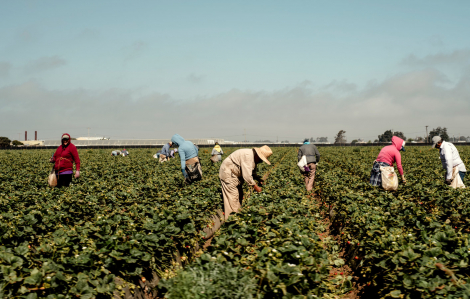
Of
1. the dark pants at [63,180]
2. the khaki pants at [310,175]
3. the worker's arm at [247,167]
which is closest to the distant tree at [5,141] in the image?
the dark pants at [63,180]

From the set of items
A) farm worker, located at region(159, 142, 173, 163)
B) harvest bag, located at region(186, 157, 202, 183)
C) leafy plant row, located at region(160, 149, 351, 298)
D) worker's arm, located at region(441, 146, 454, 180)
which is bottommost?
leafy plant row, located at region(160, 149, 351, 298)

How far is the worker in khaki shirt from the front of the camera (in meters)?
6.82

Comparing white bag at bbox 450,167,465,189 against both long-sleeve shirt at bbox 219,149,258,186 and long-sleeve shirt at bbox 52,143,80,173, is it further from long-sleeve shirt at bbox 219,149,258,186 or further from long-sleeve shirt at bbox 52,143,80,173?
long-sleeve shirt at bbox 52,143,80,173

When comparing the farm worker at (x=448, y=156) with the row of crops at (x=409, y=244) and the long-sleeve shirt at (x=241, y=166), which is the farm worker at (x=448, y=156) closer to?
the row of crops at (x=409, y=244)

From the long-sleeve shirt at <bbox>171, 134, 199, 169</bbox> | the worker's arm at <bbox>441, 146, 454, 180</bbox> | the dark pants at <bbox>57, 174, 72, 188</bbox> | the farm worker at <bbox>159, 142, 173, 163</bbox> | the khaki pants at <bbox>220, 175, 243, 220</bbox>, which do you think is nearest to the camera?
the khaki pants at <bbox>220, 175, 243, 220</bbox>

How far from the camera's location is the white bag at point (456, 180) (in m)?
8.24

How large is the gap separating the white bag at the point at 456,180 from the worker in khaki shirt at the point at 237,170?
472 cm

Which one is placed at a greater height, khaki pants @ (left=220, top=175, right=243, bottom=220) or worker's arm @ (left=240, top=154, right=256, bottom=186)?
worker's arm @ (left=240, top=154, right=256, bottom=186)

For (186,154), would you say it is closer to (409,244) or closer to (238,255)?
(238,255)

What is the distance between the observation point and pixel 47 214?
19.9 ft

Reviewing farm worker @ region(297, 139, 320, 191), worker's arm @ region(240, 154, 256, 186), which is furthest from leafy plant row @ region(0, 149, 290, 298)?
farm worker @ region(297, 139, 320, 191)

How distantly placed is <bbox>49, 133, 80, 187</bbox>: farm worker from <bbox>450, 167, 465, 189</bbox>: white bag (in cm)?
924

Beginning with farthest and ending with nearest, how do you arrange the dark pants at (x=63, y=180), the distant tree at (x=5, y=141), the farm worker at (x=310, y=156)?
1. the distant tree at (x=5, y=141)
2. the farm worker at (x=310, y=156)
3. the dark pants at (x=63, y=180)

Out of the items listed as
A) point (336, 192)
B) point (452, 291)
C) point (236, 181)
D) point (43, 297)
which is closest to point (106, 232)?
point (43, 297)
